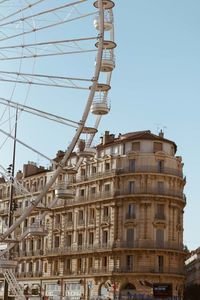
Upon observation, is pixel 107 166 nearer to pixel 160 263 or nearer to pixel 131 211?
pixel 131 211

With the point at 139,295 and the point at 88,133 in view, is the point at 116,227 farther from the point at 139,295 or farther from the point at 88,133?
the point at 88,133

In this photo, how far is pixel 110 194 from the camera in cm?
8144

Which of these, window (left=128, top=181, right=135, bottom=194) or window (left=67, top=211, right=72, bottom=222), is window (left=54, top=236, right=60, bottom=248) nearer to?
window (left=67, top=211, right=72, bottom=222)

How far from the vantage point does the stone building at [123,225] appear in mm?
78000

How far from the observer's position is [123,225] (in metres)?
79.9

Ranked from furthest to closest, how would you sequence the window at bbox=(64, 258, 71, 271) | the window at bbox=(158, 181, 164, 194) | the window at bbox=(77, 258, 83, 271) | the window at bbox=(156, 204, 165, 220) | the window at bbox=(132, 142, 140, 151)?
the window at bbox=(64, 258, 71, 271), the window at bbox=(77, 258, 83, 271), the window at bbox=(132, 142, 140, 151), the window at bbox=(158, 181, 164, 194), the window at bbox=(156, 204, 165, 220)

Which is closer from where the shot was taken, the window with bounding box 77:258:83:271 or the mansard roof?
the mansard roof

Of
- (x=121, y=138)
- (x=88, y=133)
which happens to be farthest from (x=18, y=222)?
(x=121, y=138)

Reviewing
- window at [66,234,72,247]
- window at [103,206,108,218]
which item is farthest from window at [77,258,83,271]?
window at [103,206,108,218]

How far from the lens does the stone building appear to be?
78000 mm

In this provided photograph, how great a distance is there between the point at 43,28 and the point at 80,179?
2259 inches

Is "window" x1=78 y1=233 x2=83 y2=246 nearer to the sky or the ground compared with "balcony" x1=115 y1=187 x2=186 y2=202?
nearer to the ground

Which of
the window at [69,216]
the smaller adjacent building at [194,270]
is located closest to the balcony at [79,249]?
the window at [69,216]

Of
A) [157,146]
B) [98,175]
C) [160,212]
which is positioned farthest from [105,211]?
[157,146]
